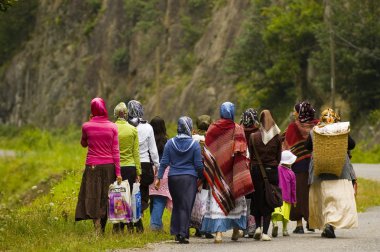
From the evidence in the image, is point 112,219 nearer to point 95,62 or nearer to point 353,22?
point 353,22

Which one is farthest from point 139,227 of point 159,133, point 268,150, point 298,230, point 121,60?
point 121,60

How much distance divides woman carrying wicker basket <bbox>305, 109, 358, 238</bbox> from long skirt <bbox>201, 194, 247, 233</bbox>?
4.01 feet

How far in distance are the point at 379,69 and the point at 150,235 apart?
1089 inches

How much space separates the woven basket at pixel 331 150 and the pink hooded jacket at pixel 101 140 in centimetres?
289

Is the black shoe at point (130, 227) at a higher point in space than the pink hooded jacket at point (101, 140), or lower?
lower

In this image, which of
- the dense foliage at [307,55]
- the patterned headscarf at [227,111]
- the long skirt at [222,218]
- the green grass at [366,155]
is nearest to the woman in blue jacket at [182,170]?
the long skirt at [222,218]

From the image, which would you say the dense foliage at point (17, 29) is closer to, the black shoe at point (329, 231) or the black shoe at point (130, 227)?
the black shoe at point (130, 227)

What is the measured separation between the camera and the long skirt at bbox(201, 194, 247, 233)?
49.6ft

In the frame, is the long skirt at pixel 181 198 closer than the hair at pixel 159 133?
Yes

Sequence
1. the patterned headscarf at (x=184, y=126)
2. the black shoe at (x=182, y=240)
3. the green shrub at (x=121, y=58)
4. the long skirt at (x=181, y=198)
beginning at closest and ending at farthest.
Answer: the black shoe at (x=182, y=240) < the long skirt at (x=181, y=198) < the patterned headscarf at (x=184, y=126) < the green shrub at (x=121, y=58)

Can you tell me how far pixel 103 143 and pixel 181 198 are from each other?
1.36 metres

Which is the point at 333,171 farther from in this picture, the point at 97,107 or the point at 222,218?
the point at 97,107

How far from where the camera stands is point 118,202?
15273mm

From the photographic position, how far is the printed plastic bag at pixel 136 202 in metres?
15.5
